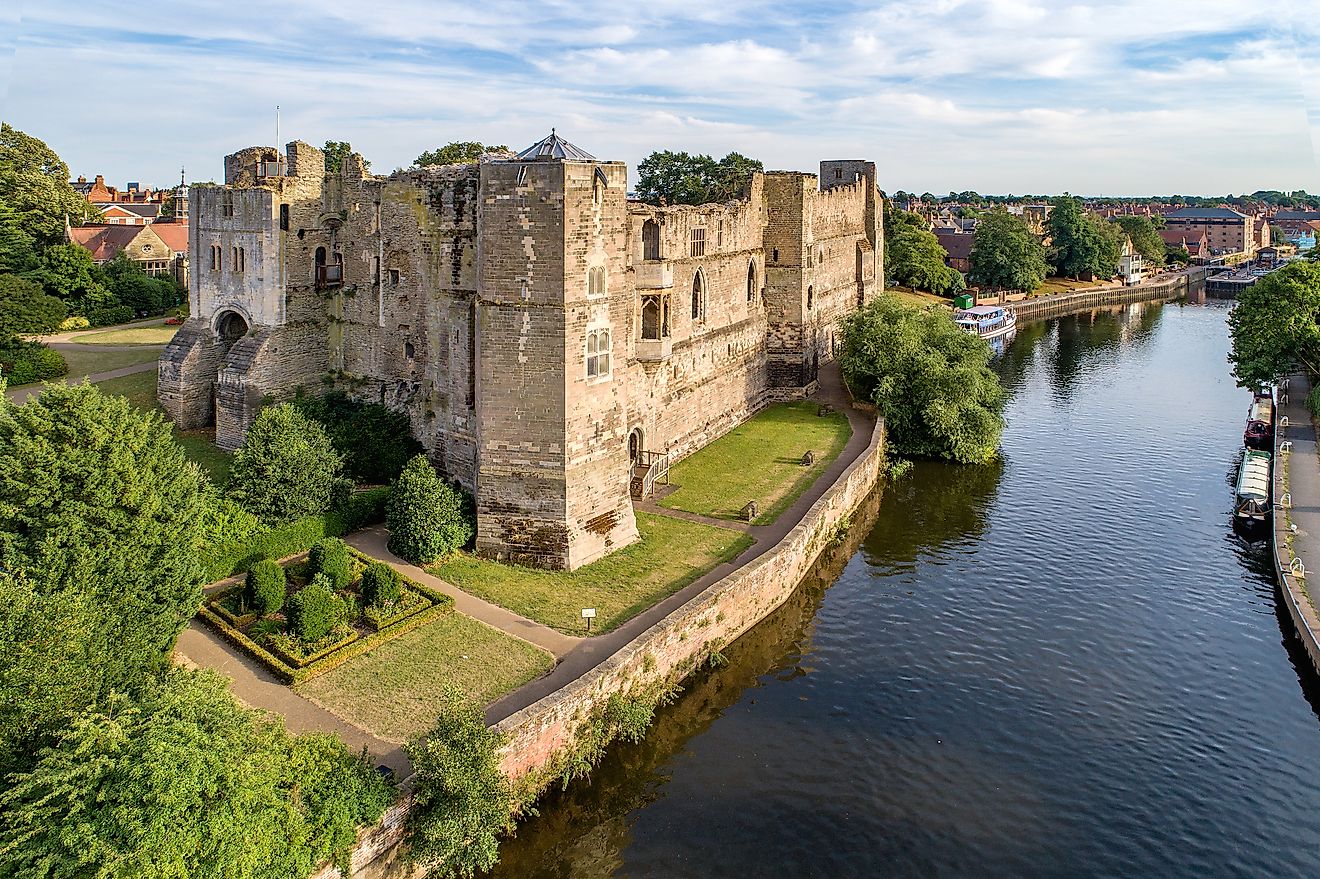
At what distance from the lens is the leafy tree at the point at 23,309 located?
45.6 m

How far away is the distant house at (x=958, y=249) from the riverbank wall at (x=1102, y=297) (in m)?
10.2

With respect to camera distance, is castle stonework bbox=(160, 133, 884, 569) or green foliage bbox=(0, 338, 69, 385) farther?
green foliage bbox=(0, 338, 69, 385)

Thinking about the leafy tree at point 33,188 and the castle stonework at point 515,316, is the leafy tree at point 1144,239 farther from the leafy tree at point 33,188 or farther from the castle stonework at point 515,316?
the leafy tree at point 33,188

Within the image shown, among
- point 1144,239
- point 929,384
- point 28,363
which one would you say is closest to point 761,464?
point 929,384

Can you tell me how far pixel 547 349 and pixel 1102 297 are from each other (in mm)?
98748

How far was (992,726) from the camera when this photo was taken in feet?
76.2

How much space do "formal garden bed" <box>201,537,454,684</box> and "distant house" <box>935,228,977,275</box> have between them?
9583 centimetres

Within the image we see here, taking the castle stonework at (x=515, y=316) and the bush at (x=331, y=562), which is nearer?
the bush at (x=331, y=562)

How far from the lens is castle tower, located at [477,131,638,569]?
89.0 feet

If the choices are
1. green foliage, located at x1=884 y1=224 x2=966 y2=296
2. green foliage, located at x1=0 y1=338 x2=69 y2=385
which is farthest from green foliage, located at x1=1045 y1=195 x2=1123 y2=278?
green foliage, located at x1=0 y1=338 x2=69 y2=385

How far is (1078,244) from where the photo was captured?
384 feet

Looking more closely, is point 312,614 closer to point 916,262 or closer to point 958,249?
point 916,262

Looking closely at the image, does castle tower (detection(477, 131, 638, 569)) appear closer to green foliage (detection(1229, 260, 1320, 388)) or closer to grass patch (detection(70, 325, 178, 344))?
grass patch (detection(70, 325, 178, 344))

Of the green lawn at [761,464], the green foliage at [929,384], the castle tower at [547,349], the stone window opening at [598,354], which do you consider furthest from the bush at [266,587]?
the green foliage at [929,384]
